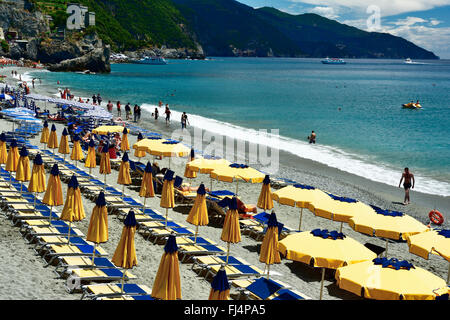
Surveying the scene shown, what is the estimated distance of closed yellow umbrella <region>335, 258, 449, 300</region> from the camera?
808 centimetres

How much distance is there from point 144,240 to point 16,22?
143887mm

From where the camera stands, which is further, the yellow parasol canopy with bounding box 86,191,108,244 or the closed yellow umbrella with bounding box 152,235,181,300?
the yellow parasol canopy with bounding box 86,191,108,244

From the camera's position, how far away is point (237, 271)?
11023 mm

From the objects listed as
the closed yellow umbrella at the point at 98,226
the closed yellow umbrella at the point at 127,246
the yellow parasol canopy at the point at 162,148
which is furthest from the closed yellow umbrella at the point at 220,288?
the yellow parasol canopy at the point at 162,148

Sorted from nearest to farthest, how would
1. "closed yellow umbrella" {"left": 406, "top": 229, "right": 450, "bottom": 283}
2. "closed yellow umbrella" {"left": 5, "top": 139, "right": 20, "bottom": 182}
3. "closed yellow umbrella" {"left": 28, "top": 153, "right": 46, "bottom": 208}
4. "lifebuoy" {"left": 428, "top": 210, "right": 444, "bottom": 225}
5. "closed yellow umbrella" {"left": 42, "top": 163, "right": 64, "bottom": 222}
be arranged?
"closed yellow umbrella" {"left": 406, "top": 229, "right": 450, "bottom": 283}
"closed yellow umbrella" {"left": 42, "top": 163, "right": 64, "bottom": 222}
"closed yellow umbrella" {"left": 28, "top": 153, "right": 46, "bottom": 208}
"closed yellow umbrella" {"left": 5, "top": 139, "right": 20, "bottom": 182}
"lifebuoy" {"left": 428, "top": 210, "right": 444, "bottom": 225}

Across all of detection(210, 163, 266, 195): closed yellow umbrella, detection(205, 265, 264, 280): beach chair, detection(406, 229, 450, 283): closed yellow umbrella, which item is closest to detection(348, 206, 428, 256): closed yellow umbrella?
detection(406, 229, 450, 283): closed yellow umbrella

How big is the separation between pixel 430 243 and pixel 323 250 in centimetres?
294

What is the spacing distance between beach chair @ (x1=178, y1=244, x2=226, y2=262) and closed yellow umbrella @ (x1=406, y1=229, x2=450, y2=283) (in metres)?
4.65

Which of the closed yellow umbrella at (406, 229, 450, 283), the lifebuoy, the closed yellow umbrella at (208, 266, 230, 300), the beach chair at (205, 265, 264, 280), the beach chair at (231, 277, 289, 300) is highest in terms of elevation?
the closed yellow umbrella at (208, 266, 230, 300)

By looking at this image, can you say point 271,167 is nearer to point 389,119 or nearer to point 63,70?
point 389,119

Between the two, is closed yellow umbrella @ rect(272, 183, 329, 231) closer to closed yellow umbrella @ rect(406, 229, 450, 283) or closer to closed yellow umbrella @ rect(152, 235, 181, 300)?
closed yellow umbrella @ rect(406, 229, 450, 283)

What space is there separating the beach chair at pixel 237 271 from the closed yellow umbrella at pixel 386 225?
2865 mm
